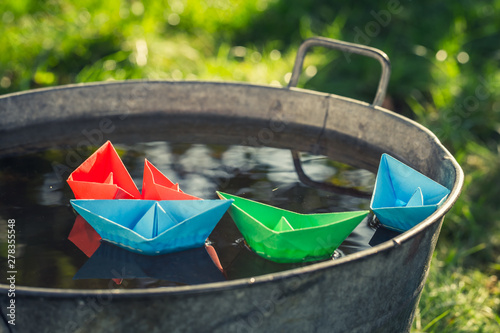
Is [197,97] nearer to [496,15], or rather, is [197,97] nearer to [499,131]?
[499,131]

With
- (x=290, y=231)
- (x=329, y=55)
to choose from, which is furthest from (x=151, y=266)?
(x=329, y=55)

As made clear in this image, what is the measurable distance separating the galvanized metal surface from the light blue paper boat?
0.16ft

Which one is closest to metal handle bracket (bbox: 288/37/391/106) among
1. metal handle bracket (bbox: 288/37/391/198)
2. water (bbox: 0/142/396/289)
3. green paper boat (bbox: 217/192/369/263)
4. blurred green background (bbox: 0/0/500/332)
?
metal handle bracket (bbox: 288/37/391/198)

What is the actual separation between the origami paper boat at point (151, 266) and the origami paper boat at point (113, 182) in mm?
133

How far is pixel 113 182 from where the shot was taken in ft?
4.41

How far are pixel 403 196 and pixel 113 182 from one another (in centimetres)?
68

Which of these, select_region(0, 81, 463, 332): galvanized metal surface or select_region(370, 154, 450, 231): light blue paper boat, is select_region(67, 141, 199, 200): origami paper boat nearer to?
select_region(0, 81, 463, 332): galvanized metal surface

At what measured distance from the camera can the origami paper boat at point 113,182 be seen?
4.08 ft

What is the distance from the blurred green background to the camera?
3.02 m

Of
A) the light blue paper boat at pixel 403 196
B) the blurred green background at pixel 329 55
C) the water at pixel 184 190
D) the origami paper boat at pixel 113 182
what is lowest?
the blurred green background at pixel 329 55

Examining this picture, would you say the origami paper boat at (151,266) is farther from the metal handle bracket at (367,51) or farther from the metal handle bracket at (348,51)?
the metal handle bracket at (367,51)

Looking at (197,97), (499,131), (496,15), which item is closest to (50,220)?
(197,97)

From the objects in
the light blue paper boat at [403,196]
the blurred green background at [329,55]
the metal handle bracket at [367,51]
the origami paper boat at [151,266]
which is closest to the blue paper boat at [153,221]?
the origami paper boat at [151,266]

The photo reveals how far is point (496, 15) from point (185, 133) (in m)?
3.76
